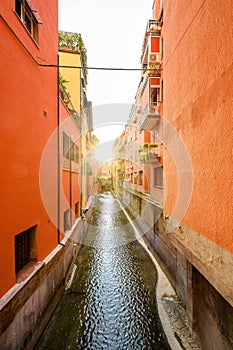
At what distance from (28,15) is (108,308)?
8864 millimetres

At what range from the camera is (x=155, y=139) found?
13.6 metres

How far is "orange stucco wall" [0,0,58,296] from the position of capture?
338 cm

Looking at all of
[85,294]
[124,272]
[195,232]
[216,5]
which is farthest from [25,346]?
[216,5]

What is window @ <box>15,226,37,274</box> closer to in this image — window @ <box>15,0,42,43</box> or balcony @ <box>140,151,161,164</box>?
window @ <box>15,0,42,43</box>

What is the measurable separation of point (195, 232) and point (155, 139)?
1007 cm

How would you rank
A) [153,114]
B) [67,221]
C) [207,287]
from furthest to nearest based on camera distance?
[153,114]
[67,221]
[207,287]

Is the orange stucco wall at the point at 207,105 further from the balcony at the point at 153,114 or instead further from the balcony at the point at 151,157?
the balcony at the point at 151,157

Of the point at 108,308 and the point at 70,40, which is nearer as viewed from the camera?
the point at 108,308

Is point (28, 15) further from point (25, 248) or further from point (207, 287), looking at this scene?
point (207, 287)

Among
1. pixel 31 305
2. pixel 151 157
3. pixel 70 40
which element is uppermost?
pixel 70 40

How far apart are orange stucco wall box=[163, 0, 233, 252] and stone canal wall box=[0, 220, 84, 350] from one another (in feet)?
13.2

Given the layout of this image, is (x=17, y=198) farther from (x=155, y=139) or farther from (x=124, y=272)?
(x=155, y=139)

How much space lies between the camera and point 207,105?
3.78 m

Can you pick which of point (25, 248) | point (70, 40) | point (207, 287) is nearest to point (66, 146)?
point (25, 248)
